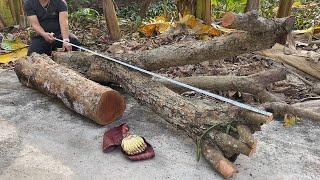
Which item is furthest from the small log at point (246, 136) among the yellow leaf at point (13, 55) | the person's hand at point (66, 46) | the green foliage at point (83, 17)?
the green foliage at point (83, 17)

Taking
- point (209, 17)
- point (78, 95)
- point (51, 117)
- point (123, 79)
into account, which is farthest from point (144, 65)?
point (209, 17)

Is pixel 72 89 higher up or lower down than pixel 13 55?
higher up

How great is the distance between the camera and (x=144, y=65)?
13.5ft

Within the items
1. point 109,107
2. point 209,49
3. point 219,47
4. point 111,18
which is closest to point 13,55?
point 111,18

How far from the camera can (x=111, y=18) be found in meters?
6.11

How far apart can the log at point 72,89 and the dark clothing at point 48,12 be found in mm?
688

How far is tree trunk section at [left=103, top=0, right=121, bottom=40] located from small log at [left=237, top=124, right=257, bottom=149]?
3.61 metres

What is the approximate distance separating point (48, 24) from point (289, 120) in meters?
3.11

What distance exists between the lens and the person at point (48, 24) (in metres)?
4.93

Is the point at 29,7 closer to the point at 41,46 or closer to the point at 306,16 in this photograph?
the point at 41,46

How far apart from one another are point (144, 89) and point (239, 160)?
3.67ft

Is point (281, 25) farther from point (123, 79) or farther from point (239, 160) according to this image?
point (123, 79)

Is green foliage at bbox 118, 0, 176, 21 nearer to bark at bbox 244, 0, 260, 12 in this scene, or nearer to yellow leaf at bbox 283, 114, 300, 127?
bark at bbox 244, 0, 260, 12

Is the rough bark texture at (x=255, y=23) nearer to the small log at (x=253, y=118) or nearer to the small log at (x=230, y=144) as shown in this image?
the small log at (x=253, y=118)
